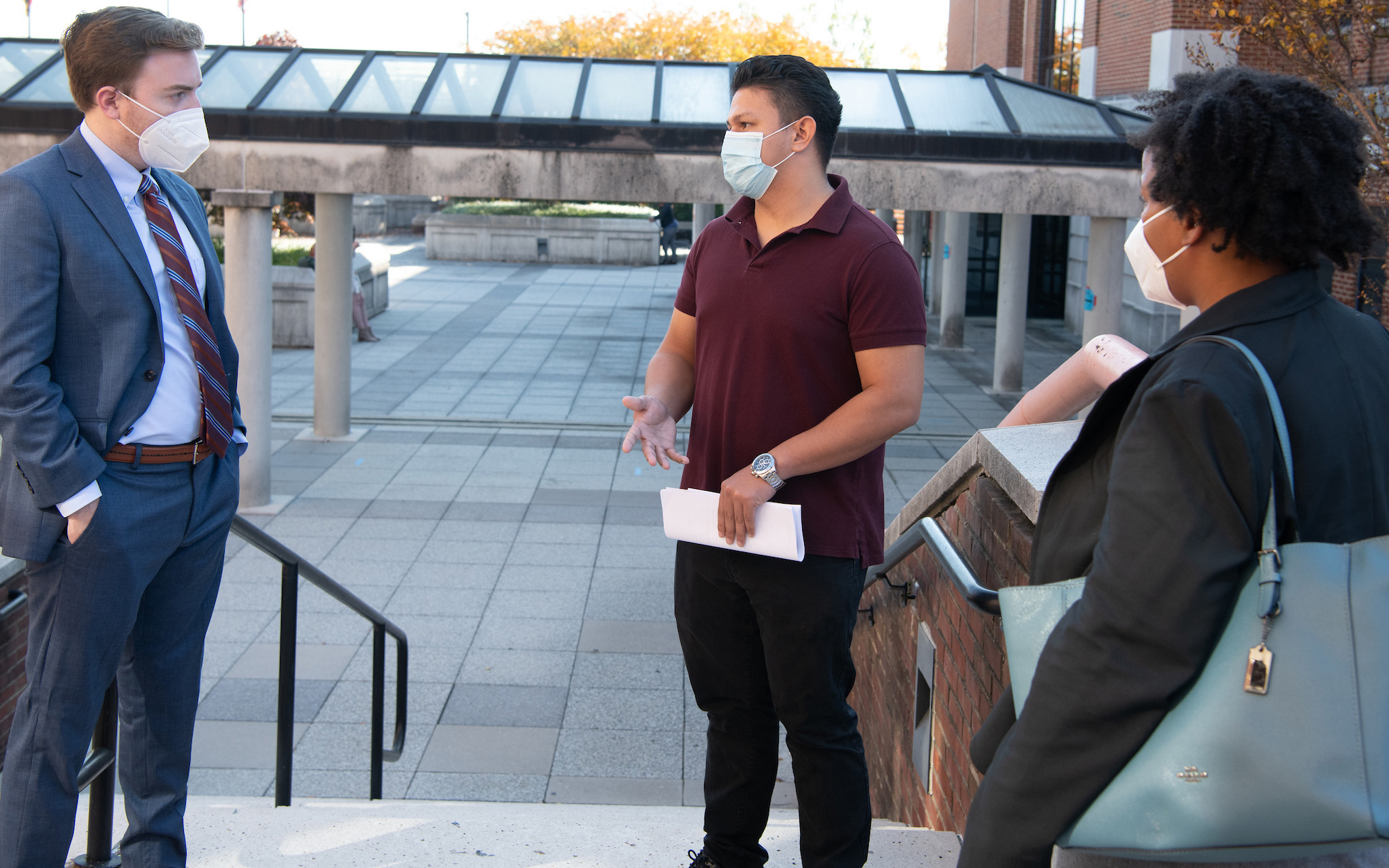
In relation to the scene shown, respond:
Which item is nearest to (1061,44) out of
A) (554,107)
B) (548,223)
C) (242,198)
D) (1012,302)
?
(1012,302)

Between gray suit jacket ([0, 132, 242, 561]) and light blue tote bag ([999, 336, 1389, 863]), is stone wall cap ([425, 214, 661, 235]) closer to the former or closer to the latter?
gray suit jacket ([0, 132, 242, 561])

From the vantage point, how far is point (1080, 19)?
68.2 feet

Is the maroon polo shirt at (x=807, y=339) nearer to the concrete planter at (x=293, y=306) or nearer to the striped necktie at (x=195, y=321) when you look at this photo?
the striped necktie at (x=195, y=321)

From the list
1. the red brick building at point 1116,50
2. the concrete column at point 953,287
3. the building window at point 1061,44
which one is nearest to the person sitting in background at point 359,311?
the concrete column at point 953,287

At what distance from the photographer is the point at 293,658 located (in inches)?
159

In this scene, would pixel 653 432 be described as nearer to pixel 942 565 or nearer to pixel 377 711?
pixel 942 565

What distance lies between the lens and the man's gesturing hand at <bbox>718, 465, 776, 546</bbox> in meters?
2.55

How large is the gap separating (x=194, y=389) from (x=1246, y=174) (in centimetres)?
227

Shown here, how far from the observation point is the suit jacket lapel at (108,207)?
263 cm

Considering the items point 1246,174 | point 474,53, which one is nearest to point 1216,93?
point 1246,174

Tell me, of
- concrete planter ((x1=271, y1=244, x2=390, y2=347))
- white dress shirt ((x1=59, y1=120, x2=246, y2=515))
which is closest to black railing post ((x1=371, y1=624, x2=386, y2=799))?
white dress shirt ((x1=59, y1=120, x2=246, y2=515))

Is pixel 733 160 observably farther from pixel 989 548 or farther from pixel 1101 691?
pixel 1101 691

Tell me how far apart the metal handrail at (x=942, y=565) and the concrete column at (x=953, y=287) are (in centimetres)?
1377

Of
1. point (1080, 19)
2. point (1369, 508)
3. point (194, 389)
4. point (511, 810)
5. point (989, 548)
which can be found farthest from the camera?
point (1080, 19)
